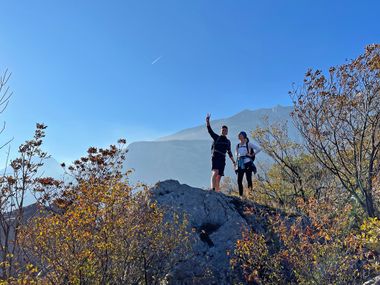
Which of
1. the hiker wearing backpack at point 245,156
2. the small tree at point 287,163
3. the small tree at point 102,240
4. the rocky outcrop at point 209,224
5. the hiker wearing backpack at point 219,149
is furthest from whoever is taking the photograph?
the small tree at point 287,163

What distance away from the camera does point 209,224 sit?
362 inches

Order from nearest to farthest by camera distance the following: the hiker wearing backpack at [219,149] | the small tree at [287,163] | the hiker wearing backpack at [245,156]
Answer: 1. the hiker wearing backpack at [219,149]
2. the hiker wearing backpack at [245,156]
3. the small tree at [287,163]

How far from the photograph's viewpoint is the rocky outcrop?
7.83m

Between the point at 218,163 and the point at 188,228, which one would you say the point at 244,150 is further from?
the point at 188,228

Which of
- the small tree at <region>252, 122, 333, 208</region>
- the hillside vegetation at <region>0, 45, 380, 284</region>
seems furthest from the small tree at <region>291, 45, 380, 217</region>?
the small tree at <region>252, 122, 333, 208</region>

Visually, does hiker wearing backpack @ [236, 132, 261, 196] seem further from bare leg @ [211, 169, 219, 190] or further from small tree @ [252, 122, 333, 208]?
small tree @ [252, 122, 333, 208]

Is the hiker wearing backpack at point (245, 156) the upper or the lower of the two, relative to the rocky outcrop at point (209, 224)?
upper

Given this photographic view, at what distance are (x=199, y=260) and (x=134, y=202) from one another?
2860 mm

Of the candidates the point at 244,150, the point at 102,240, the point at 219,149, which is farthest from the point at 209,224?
the point at 102,240

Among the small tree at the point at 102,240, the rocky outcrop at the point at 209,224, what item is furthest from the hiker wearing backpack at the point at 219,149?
the small tree at the point at 102,240

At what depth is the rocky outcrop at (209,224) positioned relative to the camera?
783 centimetres

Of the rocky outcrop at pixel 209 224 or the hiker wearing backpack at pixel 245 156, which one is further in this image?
the hiker wearing backpack at pixel 245 156

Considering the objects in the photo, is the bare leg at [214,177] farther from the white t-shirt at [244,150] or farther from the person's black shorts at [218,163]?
the white t-shirt at [244,150]

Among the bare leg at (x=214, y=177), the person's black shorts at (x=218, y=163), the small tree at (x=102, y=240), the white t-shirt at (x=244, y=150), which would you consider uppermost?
the white t-shirt at (x=244, y=150)
